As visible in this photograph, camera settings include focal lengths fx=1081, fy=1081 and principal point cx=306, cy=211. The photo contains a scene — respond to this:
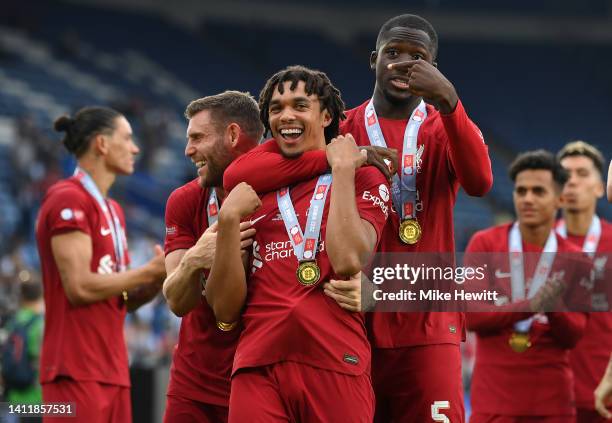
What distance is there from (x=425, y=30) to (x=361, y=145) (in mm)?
561

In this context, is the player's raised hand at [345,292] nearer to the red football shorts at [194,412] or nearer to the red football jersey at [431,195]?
the red football jersey at [431,195]

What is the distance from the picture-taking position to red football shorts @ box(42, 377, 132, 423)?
574 cm

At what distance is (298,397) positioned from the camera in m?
3.85

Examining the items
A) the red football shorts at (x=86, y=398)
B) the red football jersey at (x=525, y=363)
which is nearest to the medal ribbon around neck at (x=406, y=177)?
the red football jersey at (x=525, y=363)

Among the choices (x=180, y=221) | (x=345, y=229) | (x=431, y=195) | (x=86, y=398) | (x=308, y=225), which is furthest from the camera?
(x=86, y=398)

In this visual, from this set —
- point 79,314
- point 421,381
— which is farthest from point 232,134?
point 79,314

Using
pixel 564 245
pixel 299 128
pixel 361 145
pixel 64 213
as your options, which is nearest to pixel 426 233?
pixel 361 145

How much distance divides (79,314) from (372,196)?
8.04 feet

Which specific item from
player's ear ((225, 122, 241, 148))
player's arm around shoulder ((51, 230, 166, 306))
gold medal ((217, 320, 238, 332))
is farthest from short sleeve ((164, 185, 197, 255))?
player's arm around shoulder ((51, 230, 166, 306))

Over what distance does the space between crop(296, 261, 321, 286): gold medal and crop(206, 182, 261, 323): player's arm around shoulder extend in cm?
23

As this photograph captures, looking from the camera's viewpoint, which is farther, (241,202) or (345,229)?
(241,202)

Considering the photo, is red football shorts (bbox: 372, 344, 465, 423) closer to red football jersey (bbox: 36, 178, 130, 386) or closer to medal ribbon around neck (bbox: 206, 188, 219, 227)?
medal ribbon around neck (bbox: 206, 188, 219, 227)

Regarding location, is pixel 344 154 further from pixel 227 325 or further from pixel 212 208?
pixel 212 208

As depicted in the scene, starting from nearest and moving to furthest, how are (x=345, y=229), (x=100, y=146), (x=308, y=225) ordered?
(x=345, y=229)
(x=308, y=225)
(x=100, y=146)
